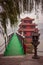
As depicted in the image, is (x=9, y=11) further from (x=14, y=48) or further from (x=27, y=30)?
(x=14, y=48)

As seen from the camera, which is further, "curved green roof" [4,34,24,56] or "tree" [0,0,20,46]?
"curved green roof" [4,34,24,56]

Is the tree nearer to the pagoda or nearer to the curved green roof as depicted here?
the pagoda

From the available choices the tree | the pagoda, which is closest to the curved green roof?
the pagoda

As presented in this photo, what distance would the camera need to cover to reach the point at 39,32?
336cm

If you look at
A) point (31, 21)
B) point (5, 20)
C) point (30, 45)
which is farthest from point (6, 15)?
point (30, 45)

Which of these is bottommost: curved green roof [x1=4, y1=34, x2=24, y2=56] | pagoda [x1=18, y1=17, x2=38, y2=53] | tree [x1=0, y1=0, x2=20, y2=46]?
curved green roof [x1=4, y1=34, x2=24, y2=56]

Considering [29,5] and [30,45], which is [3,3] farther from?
[30,45]

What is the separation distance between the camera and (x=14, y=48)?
11.1 feet

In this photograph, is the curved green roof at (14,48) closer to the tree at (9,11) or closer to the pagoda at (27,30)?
the pagoda at (27,30)

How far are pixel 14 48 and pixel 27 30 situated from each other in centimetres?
37

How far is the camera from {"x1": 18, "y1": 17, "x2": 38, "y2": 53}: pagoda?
334 centimetres

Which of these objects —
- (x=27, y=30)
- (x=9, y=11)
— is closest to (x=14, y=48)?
(x=27, y=30)

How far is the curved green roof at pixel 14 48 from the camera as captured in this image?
11.0 feet

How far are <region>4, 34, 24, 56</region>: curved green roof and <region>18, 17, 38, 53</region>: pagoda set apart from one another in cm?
10
